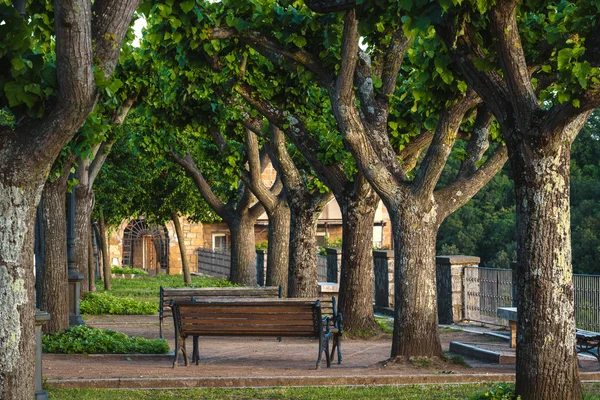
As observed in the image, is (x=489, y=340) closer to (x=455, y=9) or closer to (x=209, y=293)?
(x=209, y=293)

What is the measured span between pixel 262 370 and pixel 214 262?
31.0 meters

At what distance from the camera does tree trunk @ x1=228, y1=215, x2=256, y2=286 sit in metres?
26.8

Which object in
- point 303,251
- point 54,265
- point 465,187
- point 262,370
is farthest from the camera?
point 303,251

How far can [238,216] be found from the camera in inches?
1070

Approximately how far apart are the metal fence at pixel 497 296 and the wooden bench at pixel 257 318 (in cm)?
556

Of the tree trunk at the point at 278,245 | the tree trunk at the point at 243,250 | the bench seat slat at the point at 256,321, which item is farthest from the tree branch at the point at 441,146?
the tree trunk at the point at 243,250

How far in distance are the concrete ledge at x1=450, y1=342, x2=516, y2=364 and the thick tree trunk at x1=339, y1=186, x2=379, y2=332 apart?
181 centimetres

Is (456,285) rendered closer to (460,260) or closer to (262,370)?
(460,260)

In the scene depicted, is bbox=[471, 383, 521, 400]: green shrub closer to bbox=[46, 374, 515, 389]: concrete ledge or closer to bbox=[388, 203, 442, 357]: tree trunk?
bbox=[46, 374, 515, 389]: concrete ledge

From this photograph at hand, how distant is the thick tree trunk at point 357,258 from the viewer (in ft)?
48.1

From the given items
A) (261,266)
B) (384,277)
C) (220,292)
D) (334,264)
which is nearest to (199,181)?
(334,264)

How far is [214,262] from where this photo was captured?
42.3 meters

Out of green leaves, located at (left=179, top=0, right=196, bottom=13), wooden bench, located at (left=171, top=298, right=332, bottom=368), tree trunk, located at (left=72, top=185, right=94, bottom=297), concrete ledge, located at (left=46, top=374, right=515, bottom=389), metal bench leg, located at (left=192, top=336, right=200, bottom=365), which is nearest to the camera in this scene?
concrete ledge, located at (left=46, top=374, right=515, bottom=389)

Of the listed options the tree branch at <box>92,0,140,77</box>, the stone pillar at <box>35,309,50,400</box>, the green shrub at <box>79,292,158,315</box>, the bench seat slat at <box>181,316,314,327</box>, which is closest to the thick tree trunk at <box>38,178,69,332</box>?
the bench seat slat at <box>181,316,314,327</box>
